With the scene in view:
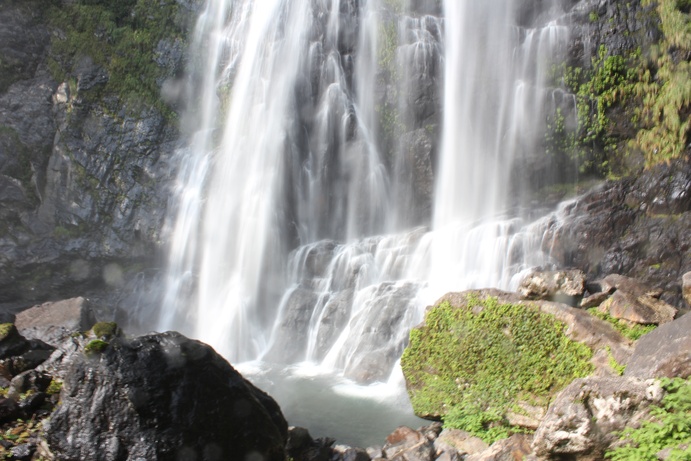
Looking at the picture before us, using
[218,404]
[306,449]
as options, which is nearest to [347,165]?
[306,449]

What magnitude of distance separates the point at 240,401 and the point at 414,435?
3.54m

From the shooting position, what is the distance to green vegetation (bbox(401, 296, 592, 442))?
7.83 meters

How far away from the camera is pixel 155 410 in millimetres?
5805

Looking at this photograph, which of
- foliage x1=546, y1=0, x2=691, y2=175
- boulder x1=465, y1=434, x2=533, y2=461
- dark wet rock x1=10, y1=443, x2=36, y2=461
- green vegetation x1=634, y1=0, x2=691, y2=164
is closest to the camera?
dark wet rock x1=10, y1=443, x2=36, y2=461

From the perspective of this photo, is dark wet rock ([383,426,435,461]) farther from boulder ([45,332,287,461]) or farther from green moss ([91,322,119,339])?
green moss ([91,322,119,339])

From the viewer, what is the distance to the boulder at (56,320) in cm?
1285

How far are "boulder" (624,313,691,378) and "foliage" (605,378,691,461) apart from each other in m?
0.22

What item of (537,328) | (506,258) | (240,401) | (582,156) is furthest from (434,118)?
(240,401)

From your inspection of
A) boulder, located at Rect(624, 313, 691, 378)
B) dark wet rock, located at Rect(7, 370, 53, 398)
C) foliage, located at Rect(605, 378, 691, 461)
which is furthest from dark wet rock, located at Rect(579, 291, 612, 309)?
dark wet rock, located at Rect(7, 370, 53, 398)

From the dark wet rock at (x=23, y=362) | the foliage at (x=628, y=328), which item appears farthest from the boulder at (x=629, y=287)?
the dark wet rock at (x=23, y=362)

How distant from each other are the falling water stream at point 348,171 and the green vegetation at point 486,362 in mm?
5205

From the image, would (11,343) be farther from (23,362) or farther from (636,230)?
(636,230)

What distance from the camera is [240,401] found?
20.6 ft

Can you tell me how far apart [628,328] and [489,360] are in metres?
2.10
